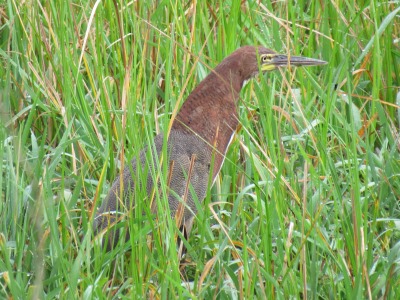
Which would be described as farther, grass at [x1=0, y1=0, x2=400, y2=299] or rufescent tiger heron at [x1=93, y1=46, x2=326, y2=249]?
rufescent tiger heron at [x1=93, y1=46, x2=326, y2=249]

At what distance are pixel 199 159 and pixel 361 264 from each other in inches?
44.5

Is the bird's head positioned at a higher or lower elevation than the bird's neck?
higher

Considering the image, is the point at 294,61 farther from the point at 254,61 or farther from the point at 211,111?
the point at 211,111

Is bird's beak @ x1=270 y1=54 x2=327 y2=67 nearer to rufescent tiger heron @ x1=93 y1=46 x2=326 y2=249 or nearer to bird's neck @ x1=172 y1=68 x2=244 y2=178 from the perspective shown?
rufescent tiger heron @ x1=93 y1=46 x2=326 y2=249

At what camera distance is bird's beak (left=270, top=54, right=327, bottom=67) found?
3240 mm

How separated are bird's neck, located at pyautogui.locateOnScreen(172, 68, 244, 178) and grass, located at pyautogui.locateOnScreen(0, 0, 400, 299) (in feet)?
0.22

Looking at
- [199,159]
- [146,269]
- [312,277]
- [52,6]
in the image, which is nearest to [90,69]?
[52,6]

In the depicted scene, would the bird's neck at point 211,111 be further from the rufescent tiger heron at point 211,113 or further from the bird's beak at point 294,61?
the bird's beak at point 294,61

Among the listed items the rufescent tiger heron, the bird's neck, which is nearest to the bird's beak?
the rufescent tiger heron

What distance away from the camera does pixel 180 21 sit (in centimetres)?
344

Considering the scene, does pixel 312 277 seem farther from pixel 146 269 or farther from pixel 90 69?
pixel 90 69

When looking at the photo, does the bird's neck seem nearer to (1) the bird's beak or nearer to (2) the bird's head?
(2) the bird's head

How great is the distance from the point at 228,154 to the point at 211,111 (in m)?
0.19

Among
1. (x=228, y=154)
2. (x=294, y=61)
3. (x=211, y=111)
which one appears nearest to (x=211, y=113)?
(x=211, y=111)
